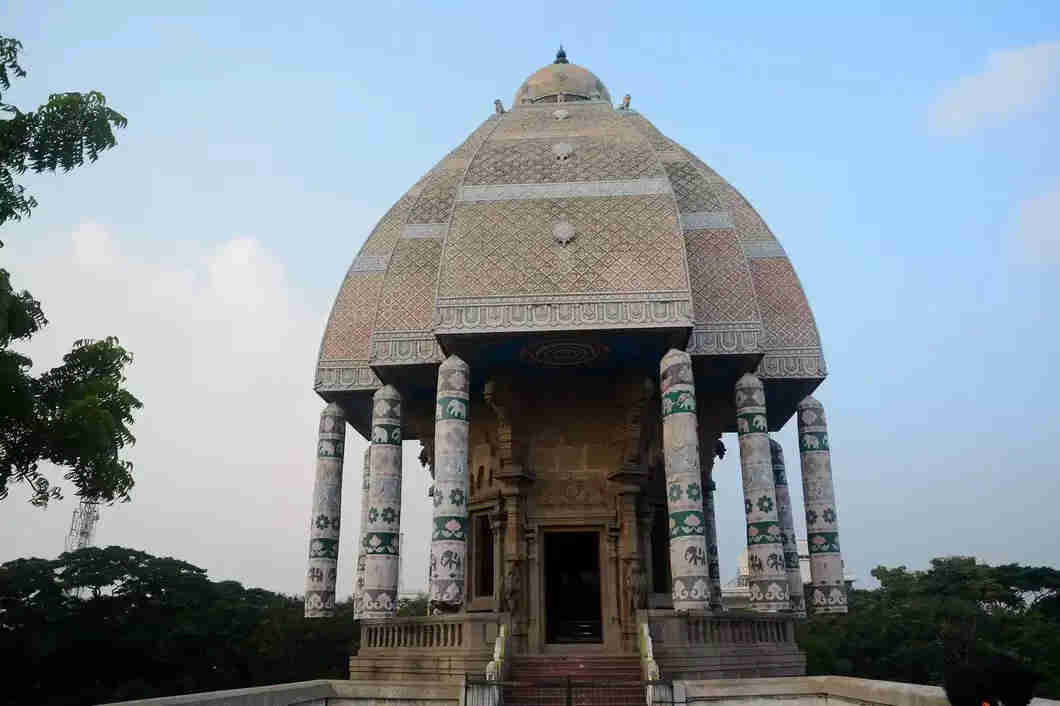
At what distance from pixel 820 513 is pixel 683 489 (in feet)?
16.8

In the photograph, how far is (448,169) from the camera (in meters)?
21.7

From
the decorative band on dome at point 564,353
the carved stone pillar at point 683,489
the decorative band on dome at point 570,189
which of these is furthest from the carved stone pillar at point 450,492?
the carved stone pillar at point 683,489

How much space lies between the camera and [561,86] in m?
23.7

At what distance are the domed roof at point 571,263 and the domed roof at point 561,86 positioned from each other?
1.96 m

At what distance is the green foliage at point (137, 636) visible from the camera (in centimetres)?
2623

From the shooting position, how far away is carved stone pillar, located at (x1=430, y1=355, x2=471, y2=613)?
595 inches

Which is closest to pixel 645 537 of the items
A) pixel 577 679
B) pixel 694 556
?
pixel 694 556

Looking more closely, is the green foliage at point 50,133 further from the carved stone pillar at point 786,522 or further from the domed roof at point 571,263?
the carved stone pillar at point 786,522

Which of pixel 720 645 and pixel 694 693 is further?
pixel 720 645

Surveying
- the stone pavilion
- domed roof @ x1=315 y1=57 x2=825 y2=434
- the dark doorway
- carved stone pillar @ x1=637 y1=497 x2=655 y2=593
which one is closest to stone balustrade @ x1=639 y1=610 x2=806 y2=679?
the stone pavilion

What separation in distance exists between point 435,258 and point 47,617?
19470mm

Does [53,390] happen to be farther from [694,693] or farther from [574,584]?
[574,584]

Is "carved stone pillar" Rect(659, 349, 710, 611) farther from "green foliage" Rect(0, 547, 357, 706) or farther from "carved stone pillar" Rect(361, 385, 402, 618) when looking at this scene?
"green foliage" Rect(0, 547, 357, 706)

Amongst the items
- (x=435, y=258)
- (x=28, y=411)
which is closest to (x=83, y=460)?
(x=28, y=411)
